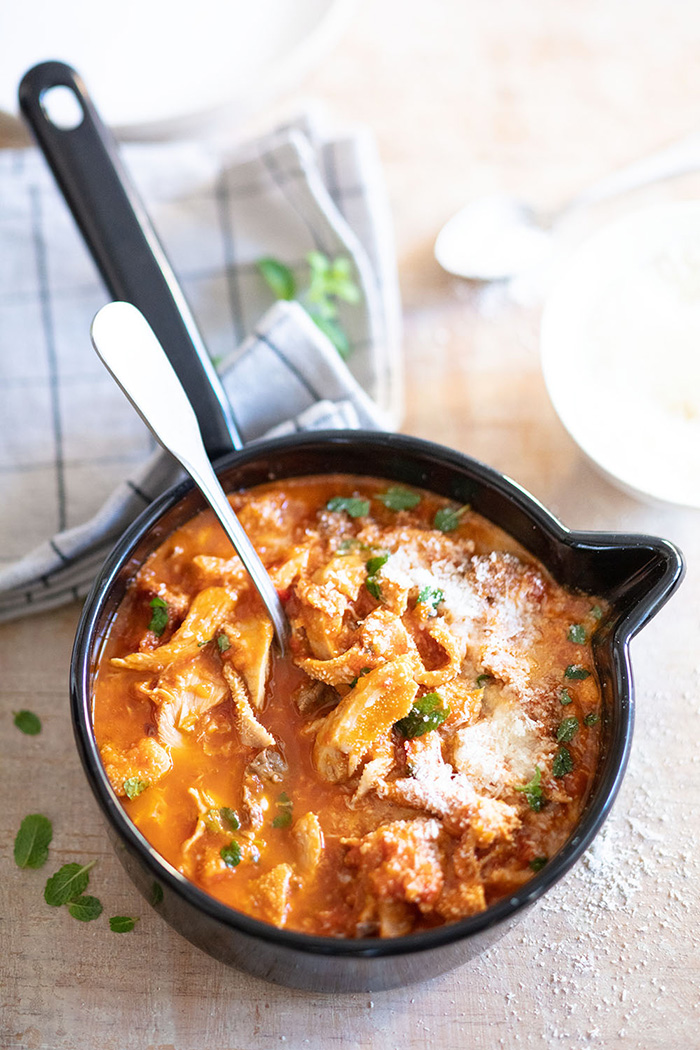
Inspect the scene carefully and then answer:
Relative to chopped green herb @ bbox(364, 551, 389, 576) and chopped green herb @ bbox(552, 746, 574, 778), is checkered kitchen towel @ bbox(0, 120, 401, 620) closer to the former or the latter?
chopped green herb @ bbox(364, 551, 389, 576)

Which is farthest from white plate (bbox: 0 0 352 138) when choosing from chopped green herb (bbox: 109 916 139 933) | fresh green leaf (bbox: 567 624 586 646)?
chopped green herb (bbox: 109 916 139 933)

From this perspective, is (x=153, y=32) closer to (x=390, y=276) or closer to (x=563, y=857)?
(x=390, y=276)

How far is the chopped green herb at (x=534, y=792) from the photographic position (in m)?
2.04

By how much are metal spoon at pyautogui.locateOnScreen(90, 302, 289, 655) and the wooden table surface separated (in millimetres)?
699

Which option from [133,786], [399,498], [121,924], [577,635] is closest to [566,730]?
[577,635]

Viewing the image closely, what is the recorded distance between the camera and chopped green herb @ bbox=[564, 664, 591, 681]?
2.20 meters

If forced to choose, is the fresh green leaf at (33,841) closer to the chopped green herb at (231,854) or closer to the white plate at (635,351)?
the chopped green herb at (231,854)

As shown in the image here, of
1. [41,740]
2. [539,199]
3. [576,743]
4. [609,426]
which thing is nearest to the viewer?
[576,743]

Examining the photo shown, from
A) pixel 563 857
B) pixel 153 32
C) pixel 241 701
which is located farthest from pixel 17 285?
pixel 563 857

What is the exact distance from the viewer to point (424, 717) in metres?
2.09

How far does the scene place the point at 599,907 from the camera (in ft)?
7.62

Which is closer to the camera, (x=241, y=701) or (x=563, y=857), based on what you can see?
(x=563, y=857)

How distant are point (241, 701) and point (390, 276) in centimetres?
145

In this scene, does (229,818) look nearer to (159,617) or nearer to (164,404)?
(159,617)
